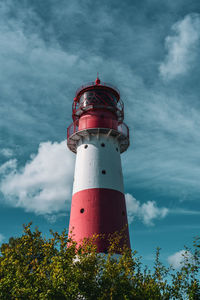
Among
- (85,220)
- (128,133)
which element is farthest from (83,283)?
(128,133)

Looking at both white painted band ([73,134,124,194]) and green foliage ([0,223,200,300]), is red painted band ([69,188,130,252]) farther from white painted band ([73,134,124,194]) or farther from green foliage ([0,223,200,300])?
green foliage ([0,223,200,300])

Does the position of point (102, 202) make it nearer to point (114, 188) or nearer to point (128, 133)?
point (114, 188)

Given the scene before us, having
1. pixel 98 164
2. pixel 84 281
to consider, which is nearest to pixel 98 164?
pixel 98 164

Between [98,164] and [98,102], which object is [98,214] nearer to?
[98,164]

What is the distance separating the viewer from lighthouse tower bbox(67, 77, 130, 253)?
1972 centimetres

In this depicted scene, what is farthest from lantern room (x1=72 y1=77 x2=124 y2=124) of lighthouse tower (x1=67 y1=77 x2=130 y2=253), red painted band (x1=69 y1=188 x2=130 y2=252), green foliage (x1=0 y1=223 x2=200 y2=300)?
green foliage (x1=0 y1=223 x2=200 y2=300)

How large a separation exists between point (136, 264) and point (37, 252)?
4.75 metres

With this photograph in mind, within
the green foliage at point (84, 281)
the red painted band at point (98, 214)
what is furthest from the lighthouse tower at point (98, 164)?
the green foliage at point (84, 281)

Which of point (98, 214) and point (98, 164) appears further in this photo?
point (98, 164)

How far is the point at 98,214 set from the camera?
19703 mm

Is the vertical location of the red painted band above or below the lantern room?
below

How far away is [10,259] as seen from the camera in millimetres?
11945

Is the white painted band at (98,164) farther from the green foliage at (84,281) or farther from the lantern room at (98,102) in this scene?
the green foliage at (84,281)

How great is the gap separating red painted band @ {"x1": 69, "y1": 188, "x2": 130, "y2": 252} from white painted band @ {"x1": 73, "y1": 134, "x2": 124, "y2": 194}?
64 centimetres
